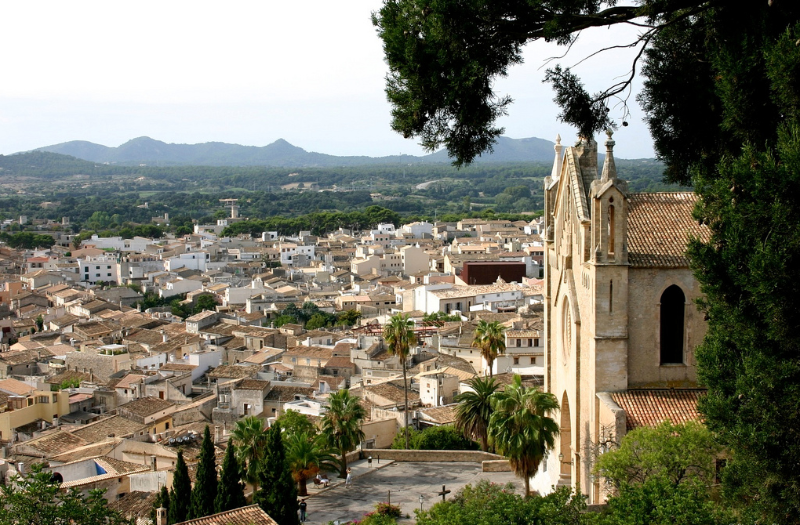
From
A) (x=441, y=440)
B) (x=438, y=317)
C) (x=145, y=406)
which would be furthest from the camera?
(x=438, y=317)

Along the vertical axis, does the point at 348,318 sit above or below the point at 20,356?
below

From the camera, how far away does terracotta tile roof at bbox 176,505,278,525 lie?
1573 centimetres

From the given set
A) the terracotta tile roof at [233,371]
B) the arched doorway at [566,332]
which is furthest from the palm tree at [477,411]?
the terracotta tile roof at [233,371]

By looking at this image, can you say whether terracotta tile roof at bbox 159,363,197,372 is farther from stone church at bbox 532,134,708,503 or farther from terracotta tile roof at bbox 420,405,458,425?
stone church at bbox 532,134,708,503

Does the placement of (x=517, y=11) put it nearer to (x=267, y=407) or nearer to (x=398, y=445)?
(x=398, y=445)

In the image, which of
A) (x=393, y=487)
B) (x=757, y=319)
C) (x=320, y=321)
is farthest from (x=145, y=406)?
(x=757, y=319)

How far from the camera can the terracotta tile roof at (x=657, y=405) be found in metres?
15.1

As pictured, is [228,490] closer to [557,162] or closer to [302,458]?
[302,458]

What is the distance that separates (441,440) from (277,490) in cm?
1016

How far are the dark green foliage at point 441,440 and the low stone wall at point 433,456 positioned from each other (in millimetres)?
2871

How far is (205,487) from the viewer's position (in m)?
20.0

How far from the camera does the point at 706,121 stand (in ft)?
36.6

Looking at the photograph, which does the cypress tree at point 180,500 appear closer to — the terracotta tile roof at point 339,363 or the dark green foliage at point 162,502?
the dark green foliage at point 162,502

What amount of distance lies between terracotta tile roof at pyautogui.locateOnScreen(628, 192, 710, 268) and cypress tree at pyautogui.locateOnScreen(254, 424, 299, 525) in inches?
350
